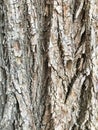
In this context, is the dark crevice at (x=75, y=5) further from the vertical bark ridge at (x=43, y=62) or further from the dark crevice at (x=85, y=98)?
the dark crevice at (x=85, y=98)

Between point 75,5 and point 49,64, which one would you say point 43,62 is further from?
point 75,5

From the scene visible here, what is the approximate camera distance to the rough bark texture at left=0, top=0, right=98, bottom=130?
1126 millimetres

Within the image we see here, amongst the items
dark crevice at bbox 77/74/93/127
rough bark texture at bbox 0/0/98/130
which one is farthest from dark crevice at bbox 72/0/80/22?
dark crevice at bbox 77/74/93/127

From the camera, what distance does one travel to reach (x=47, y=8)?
1136mm

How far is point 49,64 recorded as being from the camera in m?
1.15

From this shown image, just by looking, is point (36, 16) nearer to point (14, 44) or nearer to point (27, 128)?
point (14, 44)

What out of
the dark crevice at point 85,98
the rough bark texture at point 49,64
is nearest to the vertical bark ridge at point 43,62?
the rough bark texture at point 49,64

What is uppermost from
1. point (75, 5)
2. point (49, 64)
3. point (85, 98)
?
point (75, 5)

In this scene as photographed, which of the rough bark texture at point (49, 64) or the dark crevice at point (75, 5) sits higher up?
the dark crevice at point (75, 5)

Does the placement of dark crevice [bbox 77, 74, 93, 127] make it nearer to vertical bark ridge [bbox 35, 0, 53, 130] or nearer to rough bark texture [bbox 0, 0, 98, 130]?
rough bark texture [bbox 0, 0, 98, 130]

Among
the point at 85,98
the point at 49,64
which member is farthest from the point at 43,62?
the point at 85,98

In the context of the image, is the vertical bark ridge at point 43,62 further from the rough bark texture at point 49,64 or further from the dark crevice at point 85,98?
the dark crevice at point 85,98

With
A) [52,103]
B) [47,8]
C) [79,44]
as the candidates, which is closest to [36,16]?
[47,8]

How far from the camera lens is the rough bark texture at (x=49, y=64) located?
3.69ft
